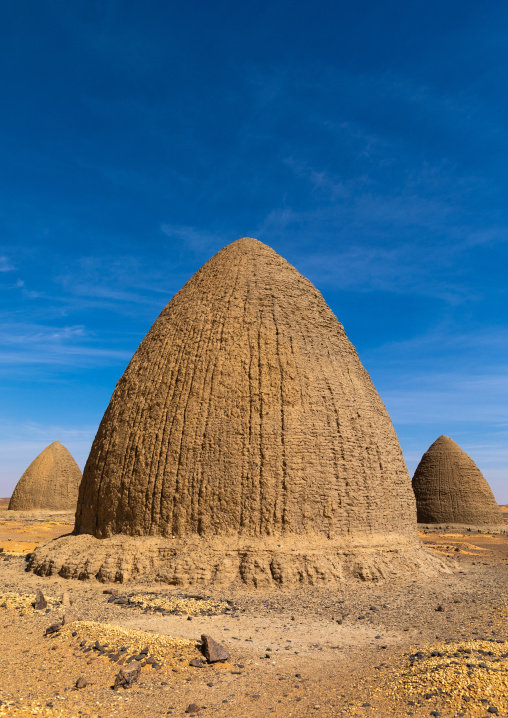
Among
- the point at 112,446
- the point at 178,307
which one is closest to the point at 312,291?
the point at 178,307

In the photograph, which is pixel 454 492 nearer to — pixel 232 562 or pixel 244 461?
pixel 244 461

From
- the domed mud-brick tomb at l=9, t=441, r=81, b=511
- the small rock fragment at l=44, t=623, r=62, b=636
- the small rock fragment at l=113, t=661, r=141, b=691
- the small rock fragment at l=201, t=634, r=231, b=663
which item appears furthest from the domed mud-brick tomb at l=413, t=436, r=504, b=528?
the small rock fragment at l=113, t=661, r=141, b=691

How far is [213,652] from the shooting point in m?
5.17

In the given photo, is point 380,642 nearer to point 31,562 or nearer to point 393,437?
point 393,437

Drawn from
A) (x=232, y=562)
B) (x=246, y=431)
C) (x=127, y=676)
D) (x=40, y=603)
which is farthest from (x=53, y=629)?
(x=246, y=431)

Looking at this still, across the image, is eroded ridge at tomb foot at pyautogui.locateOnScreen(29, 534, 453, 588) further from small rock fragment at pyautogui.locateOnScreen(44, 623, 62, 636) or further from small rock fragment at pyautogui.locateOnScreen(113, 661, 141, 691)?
small rock fragment at pyautogui.locateOnScreen(113, 661, 141, 691)

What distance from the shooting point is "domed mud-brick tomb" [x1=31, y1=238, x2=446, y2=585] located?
8.70 metres

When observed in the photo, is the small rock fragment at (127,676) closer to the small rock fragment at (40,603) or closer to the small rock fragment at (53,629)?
the small rock fragment at (53,629)

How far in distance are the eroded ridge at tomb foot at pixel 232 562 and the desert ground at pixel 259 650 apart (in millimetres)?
216

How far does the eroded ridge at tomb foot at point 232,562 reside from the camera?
8242 mm

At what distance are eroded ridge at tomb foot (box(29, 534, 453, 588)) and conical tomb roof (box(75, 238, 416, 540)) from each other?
10.8 inches

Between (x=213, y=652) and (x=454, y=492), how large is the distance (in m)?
21.6

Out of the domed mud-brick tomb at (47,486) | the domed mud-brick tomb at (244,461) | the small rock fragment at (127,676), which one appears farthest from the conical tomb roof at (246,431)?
the domed mud-brick tomb at (47,486)

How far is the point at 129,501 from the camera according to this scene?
375 inches
